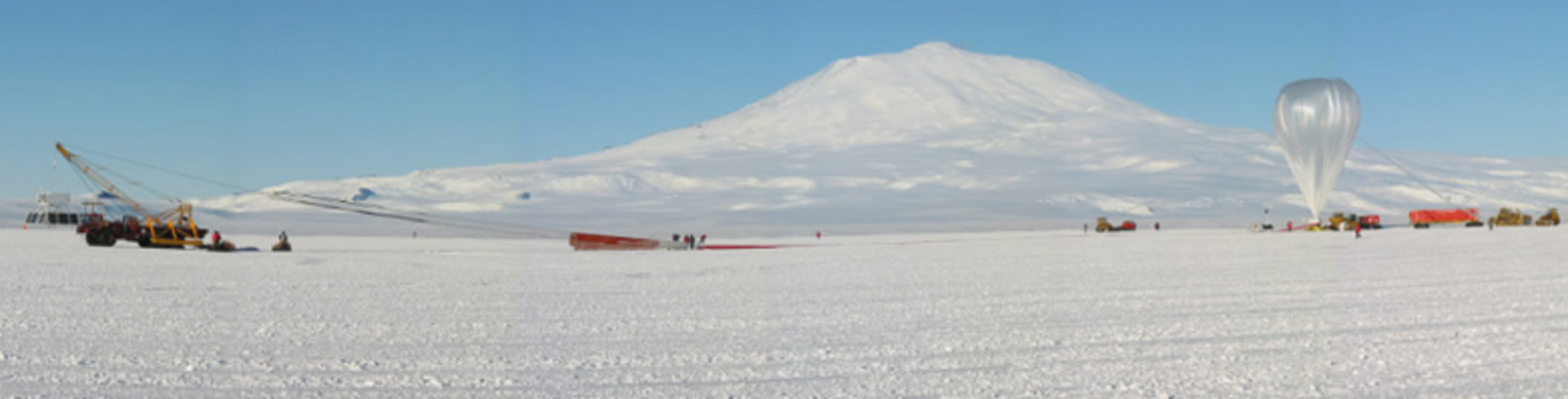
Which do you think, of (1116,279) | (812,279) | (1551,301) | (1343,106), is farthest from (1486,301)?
(1343,106)

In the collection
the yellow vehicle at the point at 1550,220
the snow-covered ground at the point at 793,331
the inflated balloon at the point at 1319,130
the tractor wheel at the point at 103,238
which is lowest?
the snow-covered ground at the point at 793,331

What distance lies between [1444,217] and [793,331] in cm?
8426

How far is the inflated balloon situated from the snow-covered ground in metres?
45.1

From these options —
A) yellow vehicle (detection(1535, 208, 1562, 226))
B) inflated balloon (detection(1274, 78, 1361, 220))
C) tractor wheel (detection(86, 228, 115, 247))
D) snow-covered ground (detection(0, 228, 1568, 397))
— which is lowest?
snow-covered ground (detection(0, 228, 1568, 397))

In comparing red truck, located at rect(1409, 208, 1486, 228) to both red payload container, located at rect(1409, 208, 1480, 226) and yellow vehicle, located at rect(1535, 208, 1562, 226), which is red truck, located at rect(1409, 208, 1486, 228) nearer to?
red payload container, located at rect(1409, 208, 1480, 226)

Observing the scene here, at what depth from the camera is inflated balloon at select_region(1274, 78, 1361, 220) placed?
3127 inches

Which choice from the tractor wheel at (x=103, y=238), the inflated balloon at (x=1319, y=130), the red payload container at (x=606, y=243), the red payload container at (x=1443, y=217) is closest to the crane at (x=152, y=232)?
the tractor wheel at (x=103, y=238)

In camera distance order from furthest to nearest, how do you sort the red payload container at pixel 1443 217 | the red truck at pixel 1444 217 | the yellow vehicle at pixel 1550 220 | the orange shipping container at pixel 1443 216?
the yellow vehicle at pixel 1550 220
the orange shipping container at pixel 1443 216
the red payload container at pixel 1443 217
the red truck at pixel 1444 217

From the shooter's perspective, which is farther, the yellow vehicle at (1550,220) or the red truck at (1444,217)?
the yellow vehicle at (1550,220)

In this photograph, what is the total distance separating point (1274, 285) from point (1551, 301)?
570cm

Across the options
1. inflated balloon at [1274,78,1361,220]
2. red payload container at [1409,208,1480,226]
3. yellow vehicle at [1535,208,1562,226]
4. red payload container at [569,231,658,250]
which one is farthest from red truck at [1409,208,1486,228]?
red payload container at [569,231,658,250]

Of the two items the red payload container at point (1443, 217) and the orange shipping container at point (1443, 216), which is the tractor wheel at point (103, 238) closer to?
the red payload container at point (1443, 217)

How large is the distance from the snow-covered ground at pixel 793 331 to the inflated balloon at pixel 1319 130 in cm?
4506

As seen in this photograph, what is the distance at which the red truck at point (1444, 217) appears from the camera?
89.1 m
